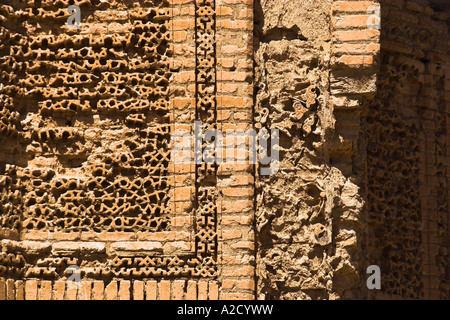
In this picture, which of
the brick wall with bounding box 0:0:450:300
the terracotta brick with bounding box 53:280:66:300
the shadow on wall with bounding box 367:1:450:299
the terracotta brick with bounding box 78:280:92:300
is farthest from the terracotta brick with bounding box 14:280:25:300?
the shadow on wall with bounding box 367:1:450:299

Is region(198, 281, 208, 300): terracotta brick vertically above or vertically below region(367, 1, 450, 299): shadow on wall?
below

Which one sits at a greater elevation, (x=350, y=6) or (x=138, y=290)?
(x=350, y=6)

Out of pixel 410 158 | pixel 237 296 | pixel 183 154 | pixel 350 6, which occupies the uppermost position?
pixel 350 6

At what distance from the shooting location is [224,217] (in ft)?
20.5

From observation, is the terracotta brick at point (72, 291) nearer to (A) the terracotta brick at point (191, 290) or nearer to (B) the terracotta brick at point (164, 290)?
(B) the terracotta brick at point (164, 290)

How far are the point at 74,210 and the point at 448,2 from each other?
3500mm

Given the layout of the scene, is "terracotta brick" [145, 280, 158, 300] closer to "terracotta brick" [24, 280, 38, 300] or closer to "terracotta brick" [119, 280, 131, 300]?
"terracotta brick" [119, 280, 131, 300]

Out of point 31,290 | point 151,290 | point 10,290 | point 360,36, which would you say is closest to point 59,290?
point 31,290

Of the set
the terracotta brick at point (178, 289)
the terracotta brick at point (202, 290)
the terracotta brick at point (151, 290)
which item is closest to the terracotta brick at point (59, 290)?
the terracotta brick at point (151, 290)

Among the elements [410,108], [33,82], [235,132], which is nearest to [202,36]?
[235,132]

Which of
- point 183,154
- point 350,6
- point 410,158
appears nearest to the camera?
point 183,154

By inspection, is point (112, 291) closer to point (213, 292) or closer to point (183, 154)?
point (213, 292)

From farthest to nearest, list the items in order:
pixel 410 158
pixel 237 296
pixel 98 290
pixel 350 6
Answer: pixel 410 158
pixel 350 6
pixel 98 290
pixel 237 296

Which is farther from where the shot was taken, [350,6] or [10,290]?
[350,6]
